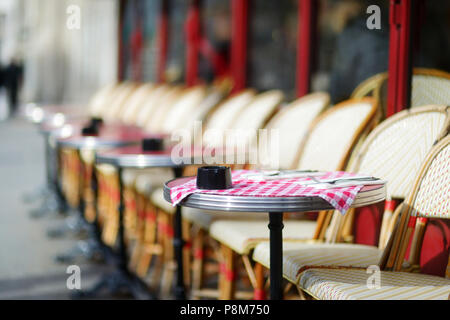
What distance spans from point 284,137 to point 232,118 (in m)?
0.91

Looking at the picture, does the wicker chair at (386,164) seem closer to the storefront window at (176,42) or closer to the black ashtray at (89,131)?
the black ashtray at (89,131)

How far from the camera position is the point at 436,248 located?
2.46 meters

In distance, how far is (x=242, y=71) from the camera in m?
5.61

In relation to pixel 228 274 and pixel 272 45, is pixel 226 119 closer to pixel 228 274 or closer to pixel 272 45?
pixel 272 45

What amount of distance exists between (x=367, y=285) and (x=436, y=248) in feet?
2.26

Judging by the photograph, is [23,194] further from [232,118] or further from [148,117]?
[232,118]

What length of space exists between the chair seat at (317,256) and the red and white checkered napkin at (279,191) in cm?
30

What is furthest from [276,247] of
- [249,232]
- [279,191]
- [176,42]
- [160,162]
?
[176,42]

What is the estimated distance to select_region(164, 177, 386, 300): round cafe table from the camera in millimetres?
1748

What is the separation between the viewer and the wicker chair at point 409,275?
1.82m

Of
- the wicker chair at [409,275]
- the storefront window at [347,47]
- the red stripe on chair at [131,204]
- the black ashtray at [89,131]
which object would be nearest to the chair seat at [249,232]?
the wicker chair at [409,275]

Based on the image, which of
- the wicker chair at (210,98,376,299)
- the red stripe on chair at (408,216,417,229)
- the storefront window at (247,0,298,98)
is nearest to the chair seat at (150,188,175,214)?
the wicker chair at (210,98,376,299)

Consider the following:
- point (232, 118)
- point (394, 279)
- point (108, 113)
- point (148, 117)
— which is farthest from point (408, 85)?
point (108, 113)

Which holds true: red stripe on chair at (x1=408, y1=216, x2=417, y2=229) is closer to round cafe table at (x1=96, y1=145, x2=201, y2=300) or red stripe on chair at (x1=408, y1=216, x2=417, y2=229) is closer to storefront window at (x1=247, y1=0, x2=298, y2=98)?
round cafe table at (x1=96, y1=145, x2=201, y2=300)
